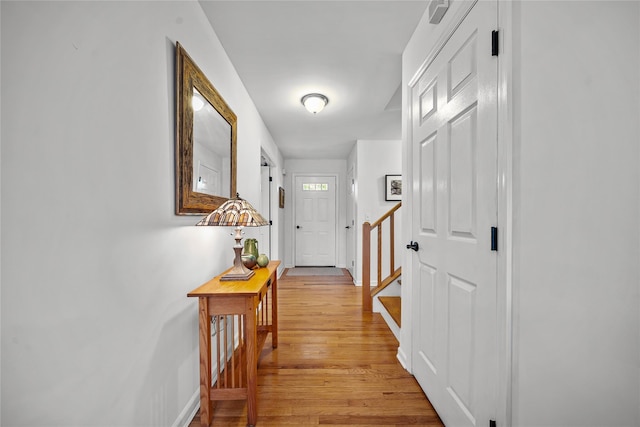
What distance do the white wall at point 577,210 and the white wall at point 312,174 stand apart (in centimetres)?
505

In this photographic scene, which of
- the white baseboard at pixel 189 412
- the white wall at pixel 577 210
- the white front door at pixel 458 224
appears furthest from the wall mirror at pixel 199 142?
the white wall at pixel 577 210

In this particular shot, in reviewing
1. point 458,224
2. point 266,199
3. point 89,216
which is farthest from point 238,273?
point 266,199

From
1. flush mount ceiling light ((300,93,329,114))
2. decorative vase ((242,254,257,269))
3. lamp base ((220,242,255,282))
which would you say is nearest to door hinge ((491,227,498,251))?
lamp base ((220,242,255,282))

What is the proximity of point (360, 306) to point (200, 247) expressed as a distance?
2285mm

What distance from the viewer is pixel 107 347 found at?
0.94 metres

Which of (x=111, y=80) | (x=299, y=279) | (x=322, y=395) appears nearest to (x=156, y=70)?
(x=111, y=80)

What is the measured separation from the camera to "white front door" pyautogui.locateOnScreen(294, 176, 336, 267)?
6043 mm

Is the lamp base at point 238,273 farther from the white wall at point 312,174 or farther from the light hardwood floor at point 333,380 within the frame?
the white wall at point 312,174

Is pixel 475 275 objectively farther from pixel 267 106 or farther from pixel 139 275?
pixel 267 106

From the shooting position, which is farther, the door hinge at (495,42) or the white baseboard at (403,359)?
the white baseboard at (403,359)

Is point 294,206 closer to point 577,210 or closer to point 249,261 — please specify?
point 249,261

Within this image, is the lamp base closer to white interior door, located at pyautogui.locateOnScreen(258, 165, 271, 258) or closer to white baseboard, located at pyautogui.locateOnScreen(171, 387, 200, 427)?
white baseboard, located at pyautogui.locateOnScreen(171, 387, 200, 427)

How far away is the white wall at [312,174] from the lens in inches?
236

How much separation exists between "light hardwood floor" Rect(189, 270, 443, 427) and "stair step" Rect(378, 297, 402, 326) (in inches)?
7.2
